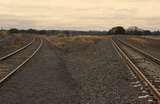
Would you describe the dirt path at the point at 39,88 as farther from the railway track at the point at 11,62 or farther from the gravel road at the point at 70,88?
the railway track at the point at 11,62

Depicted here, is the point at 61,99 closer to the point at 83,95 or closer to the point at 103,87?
the point at 83,95

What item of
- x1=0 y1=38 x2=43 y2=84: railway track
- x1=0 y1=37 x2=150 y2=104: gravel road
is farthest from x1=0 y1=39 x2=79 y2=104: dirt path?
x1=0 y1=38 x2=43 y2=84: railway track

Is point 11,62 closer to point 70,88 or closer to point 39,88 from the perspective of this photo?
point 39,88

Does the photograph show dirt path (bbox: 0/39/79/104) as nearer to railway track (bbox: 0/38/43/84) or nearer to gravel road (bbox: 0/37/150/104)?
gravel road (bbox: 0/37/150/104)

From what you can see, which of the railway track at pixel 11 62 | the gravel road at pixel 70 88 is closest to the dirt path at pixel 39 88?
the gravel road at pixel 70 88

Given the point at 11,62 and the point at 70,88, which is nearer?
the point at 70,88

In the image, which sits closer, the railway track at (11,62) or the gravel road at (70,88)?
the gravel road at (70,88)

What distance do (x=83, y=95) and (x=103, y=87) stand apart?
1.55 metres

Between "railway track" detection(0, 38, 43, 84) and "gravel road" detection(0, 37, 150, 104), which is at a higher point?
"gravel road" detection(0, 37, 150, 104)

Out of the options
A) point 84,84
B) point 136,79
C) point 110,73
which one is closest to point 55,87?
point 84,84

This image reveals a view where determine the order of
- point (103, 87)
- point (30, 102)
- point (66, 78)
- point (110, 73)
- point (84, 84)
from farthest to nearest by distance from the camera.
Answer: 1. point (110, 73)
2. point (66, 78)
3. point (84, 84)
4. point (103, 87)
5. point (30, 102)

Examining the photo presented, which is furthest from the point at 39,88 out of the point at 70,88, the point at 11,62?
the point at 11,62

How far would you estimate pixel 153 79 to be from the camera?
1418 cm

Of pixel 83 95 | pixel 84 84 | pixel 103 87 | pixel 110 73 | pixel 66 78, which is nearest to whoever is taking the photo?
pixel 83 95
